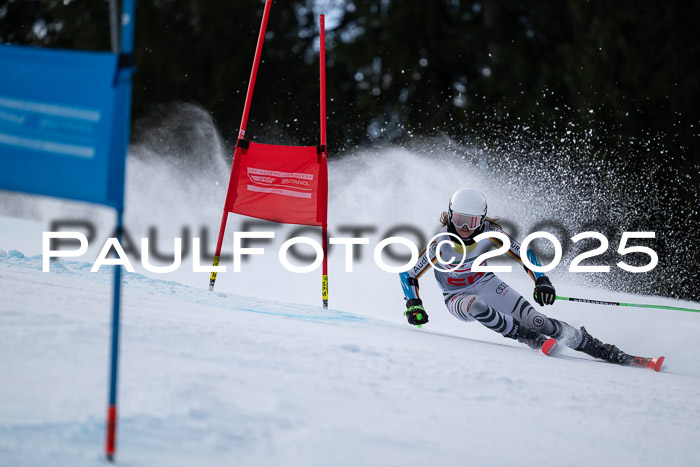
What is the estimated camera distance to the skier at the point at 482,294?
495cm

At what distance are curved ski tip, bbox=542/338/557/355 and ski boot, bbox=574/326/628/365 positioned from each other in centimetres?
27

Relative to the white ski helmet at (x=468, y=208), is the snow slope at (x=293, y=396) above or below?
below

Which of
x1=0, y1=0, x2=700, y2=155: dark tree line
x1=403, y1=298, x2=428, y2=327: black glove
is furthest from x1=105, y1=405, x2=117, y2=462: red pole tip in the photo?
x1=0, y1=0, x2=700, y2=155: dark tree line

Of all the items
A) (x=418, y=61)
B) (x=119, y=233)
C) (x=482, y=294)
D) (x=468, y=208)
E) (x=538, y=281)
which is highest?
(x=418, y=61)

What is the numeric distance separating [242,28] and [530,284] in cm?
1144

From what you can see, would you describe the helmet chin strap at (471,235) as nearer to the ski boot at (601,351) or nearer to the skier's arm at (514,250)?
the skier's arm at (514,250)

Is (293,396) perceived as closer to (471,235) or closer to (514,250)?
(471,235)

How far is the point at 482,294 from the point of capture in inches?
208

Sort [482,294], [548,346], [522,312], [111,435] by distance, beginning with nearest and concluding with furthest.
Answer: [111,435] → [548,346] → [522,312] → [482,294]

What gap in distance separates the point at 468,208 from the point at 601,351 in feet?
4.11

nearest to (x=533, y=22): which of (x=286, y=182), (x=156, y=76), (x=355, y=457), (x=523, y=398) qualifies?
(x=156, y=76)

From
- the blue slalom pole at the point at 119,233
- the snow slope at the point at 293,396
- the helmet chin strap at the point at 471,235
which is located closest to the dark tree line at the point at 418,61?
the helmet chin strap at the point at 471,235

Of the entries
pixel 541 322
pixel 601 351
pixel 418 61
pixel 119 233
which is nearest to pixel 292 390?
pixel 119 233

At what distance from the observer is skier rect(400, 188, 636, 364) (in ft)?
16.3
